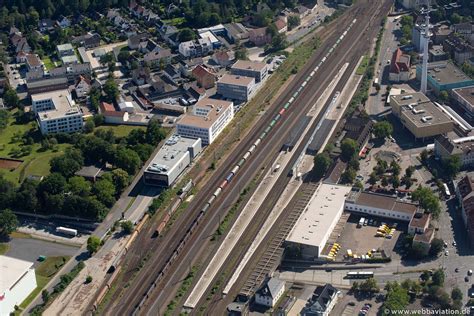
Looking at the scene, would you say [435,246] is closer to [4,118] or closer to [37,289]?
[37,289]

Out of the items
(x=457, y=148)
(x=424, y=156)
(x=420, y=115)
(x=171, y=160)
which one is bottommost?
(x=171, y=160)

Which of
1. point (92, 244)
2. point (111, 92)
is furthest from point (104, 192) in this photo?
point (111, 92)

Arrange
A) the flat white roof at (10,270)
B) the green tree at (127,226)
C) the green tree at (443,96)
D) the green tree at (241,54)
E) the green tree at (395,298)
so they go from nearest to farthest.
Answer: the green tree at (395,298) < the flat white roof at (10,270) < the green tree at (127,226) < the green tree at (443,96) < the green tree at (241,54)

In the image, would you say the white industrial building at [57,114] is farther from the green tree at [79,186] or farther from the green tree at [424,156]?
the green tree at [424,156]

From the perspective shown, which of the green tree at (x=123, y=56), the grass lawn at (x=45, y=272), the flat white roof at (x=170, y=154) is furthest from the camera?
the green tree at (x=123, y=56)

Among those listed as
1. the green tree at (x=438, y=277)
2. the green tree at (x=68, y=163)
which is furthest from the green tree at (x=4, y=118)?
the green tree at (x=438, y=277)

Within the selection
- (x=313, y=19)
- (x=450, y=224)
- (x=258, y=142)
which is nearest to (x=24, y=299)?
(x=258, y=142)
